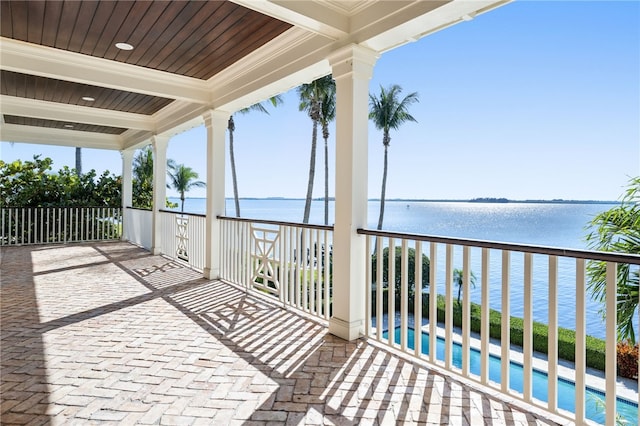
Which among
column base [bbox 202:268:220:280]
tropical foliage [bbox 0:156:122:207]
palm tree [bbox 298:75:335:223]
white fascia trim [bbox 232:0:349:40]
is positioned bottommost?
column base [bbox 202:268:220:280]

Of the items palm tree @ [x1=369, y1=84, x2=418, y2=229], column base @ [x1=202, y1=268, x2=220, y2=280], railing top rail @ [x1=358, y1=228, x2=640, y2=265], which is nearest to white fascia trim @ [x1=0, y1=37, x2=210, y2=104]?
column base @ [x1=202, y1=268, x2=220, y2=280]

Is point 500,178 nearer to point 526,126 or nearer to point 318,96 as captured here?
point 526,126

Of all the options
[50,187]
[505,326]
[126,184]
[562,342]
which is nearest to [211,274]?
[505,326]

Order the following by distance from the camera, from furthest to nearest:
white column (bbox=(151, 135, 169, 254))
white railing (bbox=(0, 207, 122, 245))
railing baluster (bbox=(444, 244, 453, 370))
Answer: white railing (bbox=(0, 207, 122, 245)) < white column (bbox=(151, 135, 169, 254)) < railing baluster (bbox=(444, 244, 453, 370))

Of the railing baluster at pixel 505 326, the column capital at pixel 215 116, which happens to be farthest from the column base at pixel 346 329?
the column capital at pixel 215 116

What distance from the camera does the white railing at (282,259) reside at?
3.77 m

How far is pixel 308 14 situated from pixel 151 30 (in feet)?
5.72

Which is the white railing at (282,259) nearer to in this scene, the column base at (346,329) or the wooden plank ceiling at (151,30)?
the column base at (346,329)

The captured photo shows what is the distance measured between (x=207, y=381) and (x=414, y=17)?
2.93 metres

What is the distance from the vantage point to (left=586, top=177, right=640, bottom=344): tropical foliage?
2.71m

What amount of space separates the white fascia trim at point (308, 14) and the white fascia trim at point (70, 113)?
5.63m

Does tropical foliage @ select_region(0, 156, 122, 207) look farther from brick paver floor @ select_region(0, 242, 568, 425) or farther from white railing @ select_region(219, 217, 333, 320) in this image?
white railing @ select_region(219, 217, 333, 320)

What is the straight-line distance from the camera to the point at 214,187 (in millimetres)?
5609

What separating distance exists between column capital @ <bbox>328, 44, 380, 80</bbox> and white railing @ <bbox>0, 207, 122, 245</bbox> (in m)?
9.09
